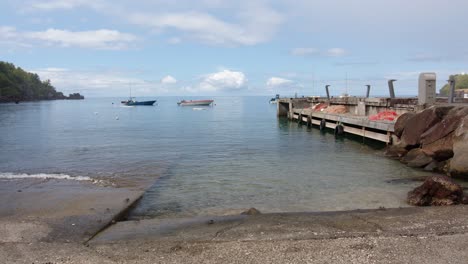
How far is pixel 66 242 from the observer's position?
26.6ft

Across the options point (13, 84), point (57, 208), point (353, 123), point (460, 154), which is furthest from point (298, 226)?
point (13, 84)

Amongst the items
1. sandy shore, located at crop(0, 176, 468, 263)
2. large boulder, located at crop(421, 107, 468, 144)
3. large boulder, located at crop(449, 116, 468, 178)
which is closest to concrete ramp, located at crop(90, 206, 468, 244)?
sandy shore, located at crop(0, 176, 468, 263)

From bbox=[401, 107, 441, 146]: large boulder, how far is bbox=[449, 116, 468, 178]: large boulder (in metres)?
3.45

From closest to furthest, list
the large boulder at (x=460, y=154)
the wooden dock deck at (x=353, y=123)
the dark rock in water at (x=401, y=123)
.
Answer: the large boulder at (x=460, y=154) < the dark rock in water at (x=401, y=123) < the wooden dock deck at (x=353, y=123)

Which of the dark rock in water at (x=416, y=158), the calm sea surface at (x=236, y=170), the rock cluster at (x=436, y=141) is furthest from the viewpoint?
the dark rock in water at (x=416, y=158)

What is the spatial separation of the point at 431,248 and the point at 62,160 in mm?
21883

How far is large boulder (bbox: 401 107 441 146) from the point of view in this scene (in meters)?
20.7

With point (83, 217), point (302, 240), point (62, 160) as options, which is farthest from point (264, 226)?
point (62, 160)

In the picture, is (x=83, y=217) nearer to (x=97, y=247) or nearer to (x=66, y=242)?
(x=66, y=242)

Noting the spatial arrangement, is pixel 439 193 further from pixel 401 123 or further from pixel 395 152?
pixel 401 123

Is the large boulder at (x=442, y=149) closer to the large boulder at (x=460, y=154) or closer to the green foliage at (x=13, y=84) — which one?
the large boulder at (x=460, y=154)

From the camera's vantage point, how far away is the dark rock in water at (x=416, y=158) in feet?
63.1

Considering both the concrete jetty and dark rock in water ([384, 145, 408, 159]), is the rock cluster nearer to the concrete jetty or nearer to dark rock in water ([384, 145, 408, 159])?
dark rock in water ([384, 145, 408, 159])

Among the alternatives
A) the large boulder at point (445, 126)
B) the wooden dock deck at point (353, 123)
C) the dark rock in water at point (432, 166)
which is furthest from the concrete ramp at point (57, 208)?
the wooden dock deck at point (353, 123)
